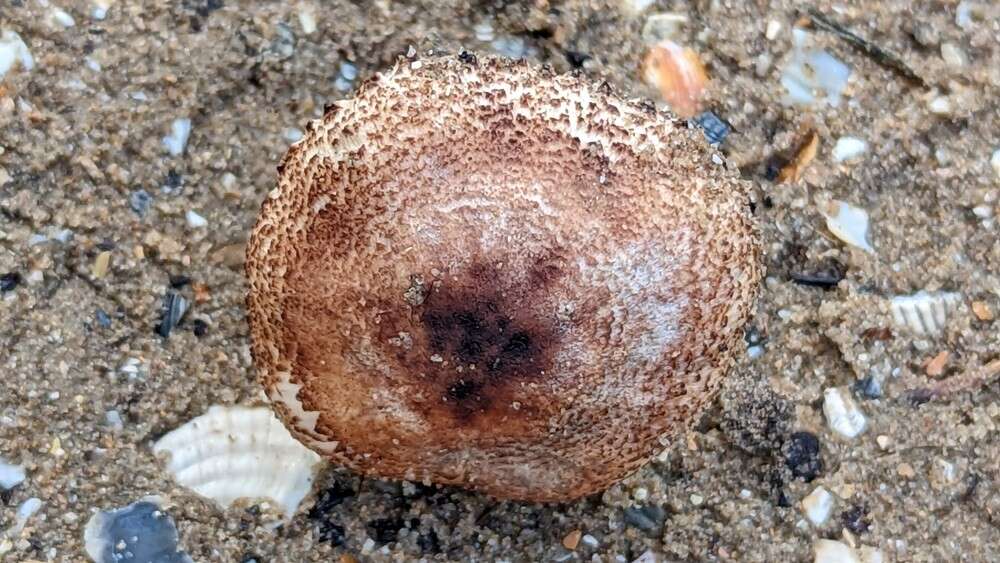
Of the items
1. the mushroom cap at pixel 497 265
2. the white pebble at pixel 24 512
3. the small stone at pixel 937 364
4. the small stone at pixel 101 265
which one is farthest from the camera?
the small stone at pixel 937 364

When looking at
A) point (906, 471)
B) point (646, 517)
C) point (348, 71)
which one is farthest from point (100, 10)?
point (906, 471)

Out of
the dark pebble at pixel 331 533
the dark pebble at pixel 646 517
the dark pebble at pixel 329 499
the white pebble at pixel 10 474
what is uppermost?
the white pebble at pixel 10 474

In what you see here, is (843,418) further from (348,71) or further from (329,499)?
(348,71)

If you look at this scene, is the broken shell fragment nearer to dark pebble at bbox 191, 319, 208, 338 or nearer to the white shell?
the white shell

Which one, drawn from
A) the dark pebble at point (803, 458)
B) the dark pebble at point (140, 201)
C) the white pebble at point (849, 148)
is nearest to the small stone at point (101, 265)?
the dark pebble at point (140, 201)

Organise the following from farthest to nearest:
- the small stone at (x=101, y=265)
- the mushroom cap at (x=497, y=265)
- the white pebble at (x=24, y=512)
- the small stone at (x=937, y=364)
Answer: the small stone at (x=937, y=364)
the small stone at (x=101, y=265)
the white pebble at (x=24, y=512)
the mushroom cap at (x=497, y=265)

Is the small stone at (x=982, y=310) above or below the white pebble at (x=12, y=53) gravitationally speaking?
below

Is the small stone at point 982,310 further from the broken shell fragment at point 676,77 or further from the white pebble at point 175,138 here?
the white pebble at point 175,138

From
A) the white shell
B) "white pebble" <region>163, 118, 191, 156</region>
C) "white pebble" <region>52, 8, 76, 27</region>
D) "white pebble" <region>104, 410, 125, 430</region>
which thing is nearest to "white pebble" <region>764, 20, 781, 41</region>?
the white shell
